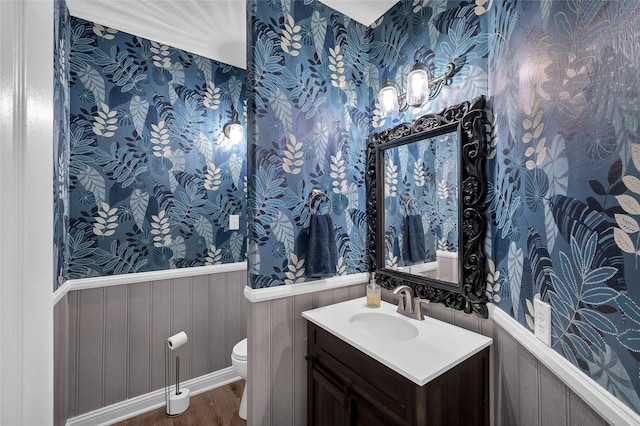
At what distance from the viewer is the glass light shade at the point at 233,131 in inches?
90.7

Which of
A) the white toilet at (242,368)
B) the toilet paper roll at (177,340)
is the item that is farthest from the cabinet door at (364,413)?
the toilet paper roll at (177,340)

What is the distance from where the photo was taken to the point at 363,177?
1823mm

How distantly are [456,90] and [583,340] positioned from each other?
1106 mm

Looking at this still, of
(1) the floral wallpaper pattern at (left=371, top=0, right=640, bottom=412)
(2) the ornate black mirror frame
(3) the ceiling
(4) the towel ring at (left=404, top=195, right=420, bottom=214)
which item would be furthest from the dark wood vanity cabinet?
(3) the ceiling

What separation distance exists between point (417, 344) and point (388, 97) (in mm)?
1299

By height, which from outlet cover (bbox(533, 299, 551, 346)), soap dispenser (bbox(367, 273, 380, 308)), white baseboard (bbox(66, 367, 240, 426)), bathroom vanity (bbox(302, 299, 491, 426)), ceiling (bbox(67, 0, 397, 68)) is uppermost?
ceiling (bbox(67, 0, 397, 68))

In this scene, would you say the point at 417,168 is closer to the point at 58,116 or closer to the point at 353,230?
the point at 353,230

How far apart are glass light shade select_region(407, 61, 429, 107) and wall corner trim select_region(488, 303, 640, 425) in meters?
1.10

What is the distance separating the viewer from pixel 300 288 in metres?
1.57

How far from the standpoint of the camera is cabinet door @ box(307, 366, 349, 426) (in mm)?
1271

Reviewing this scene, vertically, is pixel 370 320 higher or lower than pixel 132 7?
lower

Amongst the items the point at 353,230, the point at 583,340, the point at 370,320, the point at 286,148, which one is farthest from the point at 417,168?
the point at 583,340

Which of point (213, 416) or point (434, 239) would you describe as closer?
point (434, 239)

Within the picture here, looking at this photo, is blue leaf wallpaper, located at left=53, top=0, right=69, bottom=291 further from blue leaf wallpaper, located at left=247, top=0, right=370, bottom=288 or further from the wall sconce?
the wall sconce
